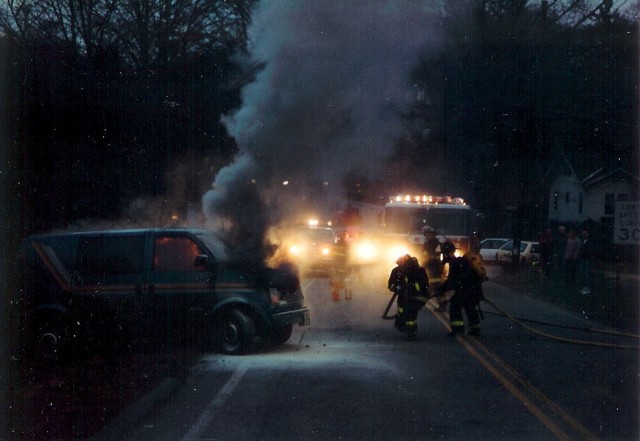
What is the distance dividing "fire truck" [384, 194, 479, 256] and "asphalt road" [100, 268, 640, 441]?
45.3 feet

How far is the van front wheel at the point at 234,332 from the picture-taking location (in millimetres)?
12602

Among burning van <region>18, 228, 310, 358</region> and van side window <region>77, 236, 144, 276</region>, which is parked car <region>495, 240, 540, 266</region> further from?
van side window <region>77, 236, 144, 276</region>

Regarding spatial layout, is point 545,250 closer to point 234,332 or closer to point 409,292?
point 409,292

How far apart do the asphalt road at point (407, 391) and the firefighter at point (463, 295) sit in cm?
43

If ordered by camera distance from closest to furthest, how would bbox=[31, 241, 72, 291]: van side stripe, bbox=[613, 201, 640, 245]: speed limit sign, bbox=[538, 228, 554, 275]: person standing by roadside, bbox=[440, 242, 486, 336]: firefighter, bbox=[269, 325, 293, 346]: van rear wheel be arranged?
bbox=[31, 241, 72, 291]: van side stripe
bbox=[269, 325, 293, 346]: van rear wheel
bbox=[440, 242, 486, 336]: firefighter
bbox=[613, 201, 640, 245]: speed limit sign
bbox=[538, 228, 554, 275]: person standing by roadside

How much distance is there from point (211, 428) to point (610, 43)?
Result: 104 feet

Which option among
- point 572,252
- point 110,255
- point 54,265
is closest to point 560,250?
point 572,252

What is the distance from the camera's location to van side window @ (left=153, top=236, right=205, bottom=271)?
42.5 feet

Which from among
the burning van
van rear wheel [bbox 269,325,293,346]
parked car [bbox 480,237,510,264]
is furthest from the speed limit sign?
parked car [bbox 480,237,510,264]

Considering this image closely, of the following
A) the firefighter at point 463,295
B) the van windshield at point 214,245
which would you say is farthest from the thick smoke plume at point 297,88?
the firefighter at point 463,295

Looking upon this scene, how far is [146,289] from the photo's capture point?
12844 mm

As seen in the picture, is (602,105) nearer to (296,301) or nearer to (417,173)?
(417,173)

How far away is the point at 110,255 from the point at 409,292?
17.3ft

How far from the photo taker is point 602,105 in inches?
1412
